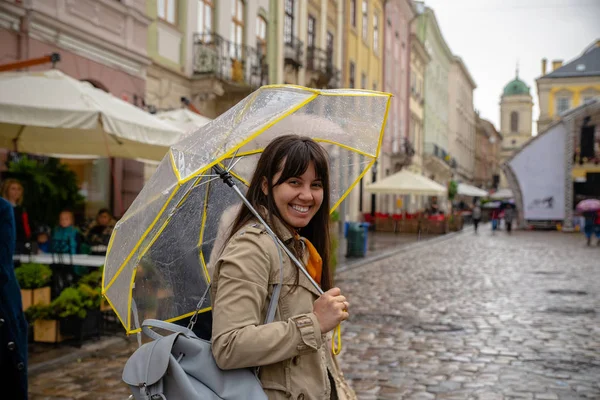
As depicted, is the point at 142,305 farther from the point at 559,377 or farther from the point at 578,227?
the point at 578,227

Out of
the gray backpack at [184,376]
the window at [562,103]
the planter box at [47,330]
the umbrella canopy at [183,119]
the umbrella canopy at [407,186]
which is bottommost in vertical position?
the planter box at [47,330]

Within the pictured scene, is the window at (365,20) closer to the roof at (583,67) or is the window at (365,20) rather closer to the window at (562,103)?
the roof at (583,67)

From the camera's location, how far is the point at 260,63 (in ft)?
66.4

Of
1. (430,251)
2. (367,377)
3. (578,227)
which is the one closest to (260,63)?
(430,251)

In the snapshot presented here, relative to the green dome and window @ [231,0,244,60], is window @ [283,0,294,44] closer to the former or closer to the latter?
window @ [231,0,244,60]

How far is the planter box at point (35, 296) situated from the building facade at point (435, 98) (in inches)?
1802

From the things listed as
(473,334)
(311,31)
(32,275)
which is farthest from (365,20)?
(32,275)

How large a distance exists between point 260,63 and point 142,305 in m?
18.4

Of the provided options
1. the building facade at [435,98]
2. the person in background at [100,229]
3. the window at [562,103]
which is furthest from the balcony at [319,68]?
the window at [562,103]

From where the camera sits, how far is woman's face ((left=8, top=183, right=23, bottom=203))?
819cm

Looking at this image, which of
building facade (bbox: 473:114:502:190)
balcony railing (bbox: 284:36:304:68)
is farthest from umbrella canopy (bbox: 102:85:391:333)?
building facade (bbox: 473:114:502:190)

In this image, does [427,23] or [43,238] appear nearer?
[43,238]

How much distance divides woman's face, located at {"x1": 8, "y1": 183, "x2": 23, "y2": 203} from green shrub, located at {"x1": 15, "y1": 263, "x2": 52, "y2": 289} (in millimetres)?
1292

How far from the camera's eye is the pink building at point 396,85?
131 ft
